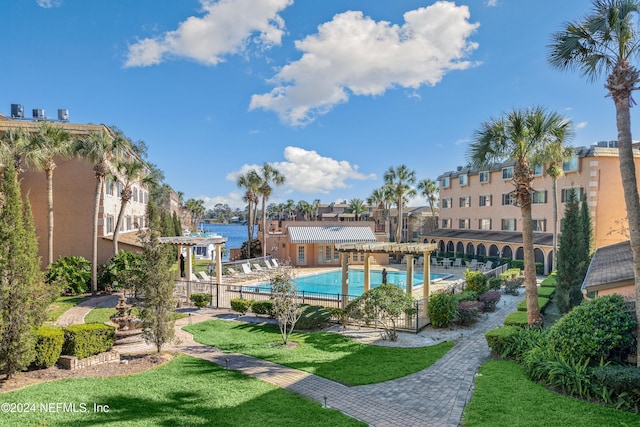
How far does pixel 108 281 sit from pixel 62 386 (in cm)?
1752

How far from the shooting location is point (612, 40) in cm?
997

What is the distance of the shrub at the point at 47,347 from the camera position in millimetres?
10898

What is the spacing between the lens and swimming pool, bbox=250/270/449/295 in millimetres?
30234

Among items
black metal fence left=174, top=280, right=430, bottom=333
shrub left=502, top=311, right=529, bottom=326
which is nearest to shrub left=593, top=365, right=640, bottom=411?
shrub left=502, top=311, right=529, bottom=326

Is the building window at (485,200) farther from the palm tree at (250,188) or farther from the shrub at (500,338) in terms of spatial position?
the shrub at (500,338)

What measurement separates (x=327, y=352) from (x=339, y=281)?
69.1 ft

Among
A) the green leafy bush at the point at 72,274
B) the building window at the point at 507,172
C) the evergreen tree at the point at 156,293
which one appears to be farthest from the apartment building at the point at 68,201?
the building window at the point at 507,172

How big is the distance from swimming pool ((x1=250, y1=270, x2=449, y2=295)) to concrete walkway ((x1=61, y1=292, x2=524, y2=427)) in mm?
16551

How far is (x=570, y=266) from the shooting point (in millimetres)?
17906

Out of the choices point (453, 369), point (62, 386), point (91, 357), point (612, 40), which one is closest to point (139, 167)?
point (91, 357)

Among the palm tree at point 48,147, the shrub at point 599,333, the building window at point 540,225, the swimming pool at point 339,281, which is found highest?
the palm tree at point 48,147

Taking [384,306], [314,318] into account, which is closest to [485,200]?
[384,306]

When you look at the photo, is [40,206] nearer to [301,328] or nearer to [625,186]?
[301,328]

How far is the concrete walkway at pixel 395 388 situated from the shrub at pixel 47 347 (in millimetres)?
2443
